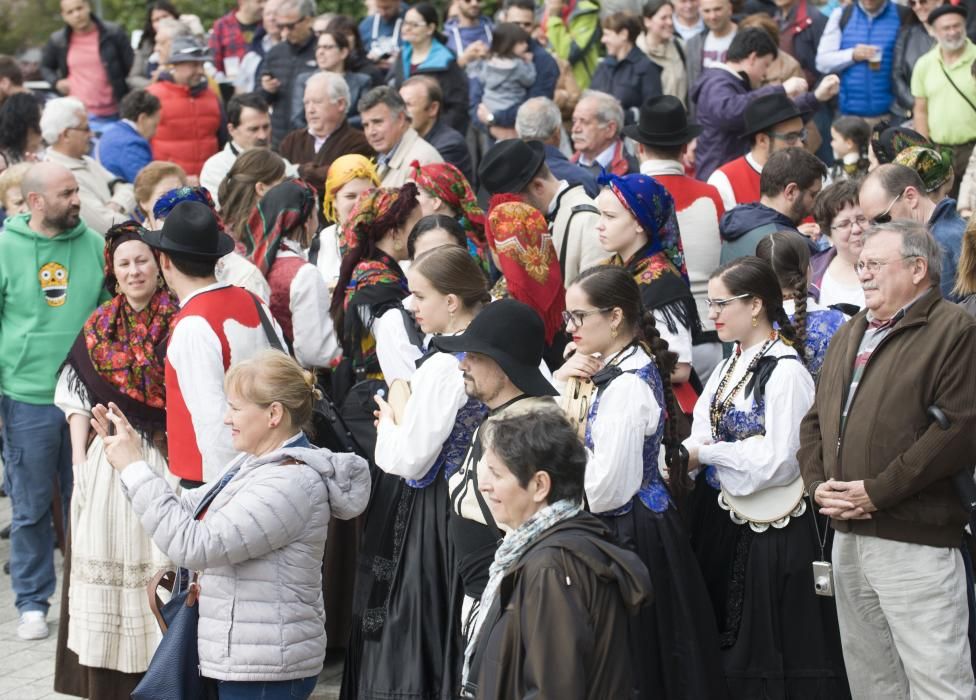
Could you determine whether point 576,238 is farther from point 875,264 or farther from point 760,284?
point 875,264

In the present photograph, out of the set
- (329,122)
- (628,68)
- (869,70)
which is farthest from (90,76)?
(869,70)

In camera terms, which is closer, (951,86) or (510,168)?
(510,168)

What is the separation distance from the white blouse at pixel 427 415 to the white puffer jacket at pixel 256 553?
592mm

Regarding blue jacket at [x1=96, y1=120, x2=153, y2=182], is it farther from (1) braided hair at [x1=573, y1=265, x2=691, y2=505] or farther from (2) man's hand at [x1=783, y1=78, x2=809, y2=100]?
(1) braided hair at [x1=573, y1=265, x2=691, y2=505]

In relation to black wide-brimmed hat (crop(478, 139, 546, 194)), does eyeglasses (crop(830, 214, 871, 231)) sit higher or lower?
lower

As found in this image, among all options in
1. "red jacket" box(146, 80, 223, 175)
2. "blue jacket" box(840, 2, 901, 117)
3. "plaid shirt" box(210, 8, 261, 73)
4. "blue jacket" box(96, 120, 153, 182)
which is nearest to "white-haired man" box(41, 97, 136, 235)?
"blue jacket" box(96, 120, 153, 182)

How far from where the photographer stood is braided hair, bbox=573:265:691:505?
5180mm

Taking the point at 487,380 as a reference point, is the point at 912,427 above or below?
below

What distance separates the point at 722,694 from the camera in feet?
16.9

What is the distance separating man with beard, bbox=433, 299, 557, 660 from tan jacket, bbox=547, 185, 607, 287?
219 cm

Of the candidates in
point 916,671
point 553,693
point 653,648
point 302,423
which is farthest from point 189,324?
point 916,671

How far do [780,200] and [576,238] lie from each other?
108 cm

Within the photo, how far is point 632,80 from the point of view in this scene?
11547mm

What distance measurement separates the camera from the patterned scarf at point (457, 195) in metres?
7.07
